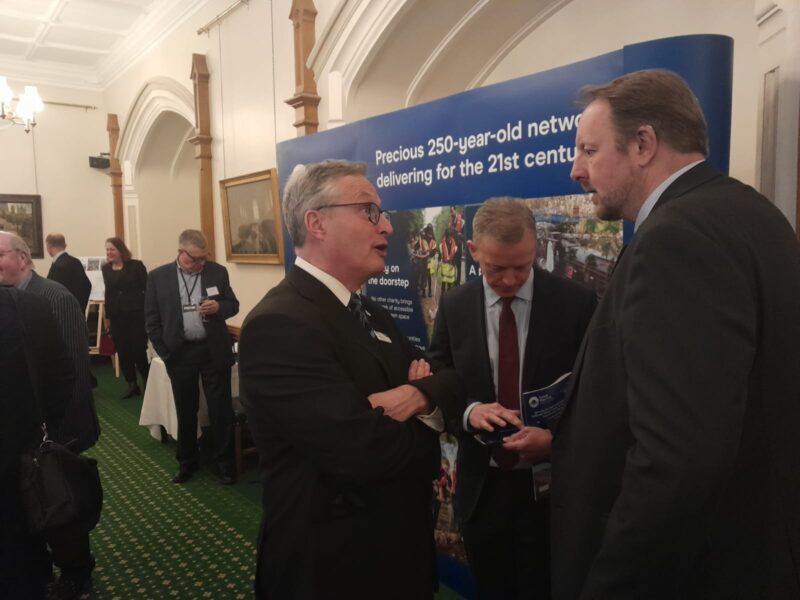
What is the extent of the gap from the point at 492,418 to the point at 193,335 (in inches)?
116

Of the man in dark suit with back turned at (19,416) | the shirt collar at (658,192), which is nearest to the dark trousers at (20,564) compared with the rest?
the man in dark suit with back turned at (19,416)

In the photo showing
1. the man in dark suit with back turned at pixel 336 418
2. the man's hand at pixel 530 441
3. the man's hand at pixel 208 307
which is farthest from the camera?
the man's hand at pixel 208 307

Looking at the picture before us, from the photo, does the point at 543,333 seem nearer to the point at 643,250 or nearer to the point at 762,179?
the point at 643,250

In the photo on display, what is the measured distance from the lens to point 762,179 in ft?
7.00

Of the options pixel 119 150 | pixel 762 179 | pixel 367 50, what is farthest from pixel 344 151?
pixel 119 150

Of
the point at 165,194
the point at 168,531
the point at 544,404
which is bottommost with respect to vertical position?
the point at 168,531

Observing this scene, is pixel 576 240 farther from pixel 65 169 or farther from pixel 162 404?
pixel 65 169

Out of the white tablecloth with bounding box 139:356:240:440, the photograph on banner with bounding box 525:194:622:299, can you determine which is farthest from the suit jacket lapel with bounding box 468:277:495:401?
the white tablecloth with bounding box 139:356:240:440

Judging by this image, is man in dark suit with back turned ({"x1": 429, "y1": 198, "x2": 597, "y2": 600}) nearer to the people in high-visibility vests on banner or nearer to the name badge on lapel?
the name badge on lapel

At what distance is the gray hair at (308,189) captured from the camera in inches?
59.4

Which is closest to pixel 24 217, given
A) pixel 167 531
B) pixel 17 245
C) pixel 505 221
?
pixel 17 245

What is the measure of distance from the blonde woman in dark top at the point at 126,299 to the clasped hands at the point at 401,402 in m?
5.43

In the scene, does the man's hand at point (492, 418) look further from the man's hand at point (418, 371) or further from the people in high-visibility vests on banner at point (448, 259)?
the people in high-visibility vests on banner at point (448, 259)

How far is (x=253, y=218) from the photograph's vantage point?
562 centimetres
